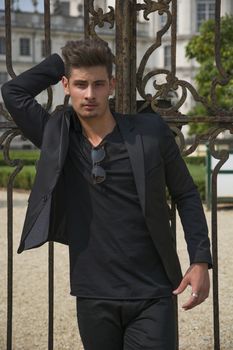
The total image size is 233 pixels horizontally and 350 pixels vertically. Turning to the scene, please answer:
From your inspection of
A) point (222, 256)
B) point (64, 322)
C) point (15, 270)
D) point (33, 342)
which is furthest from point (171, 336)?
point (222, 256)

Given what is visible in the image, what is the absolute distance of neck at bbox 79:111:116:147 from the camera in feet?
8.46

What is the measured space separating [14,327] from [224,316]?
158 centimetres

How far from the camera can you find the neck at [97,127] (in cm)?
258

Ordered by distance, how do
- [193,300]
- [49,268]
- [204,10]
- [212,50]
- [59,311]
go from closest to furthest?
[193,300], [49,268], [59,311], [212,50], [204,10]

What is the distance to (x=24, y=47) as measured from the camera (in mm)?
46844

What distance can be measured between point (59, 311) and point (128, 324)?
3.69m

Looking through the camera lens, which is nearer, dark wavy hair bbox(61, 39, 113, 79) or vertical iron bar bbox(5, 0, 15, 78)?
dark wavy hair bbox(61, 39, 113, 79)

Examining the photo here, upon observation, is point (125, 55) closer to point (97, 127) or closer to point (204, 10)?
point (97, 127)

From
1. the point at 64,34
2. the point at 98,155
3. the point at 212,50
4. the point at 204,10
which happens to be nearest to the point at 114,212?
the point at 98,155

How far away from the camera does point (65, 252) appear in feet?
30.7

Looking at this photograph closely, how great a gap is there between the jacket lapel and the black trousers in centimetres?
31

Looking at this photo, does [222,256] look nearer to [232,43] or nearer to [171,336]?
[171,336]

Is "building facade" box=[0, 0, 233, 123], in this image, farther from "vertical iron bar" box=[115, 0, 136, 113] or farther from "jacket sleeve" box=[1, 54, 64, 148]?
"jacket sleeve" box=[1, 54, 64, 148]

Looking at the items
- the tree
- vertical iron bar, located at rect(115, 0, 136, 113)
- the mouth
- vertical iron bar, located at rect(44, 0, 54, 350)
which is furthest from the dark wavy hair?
the tree
